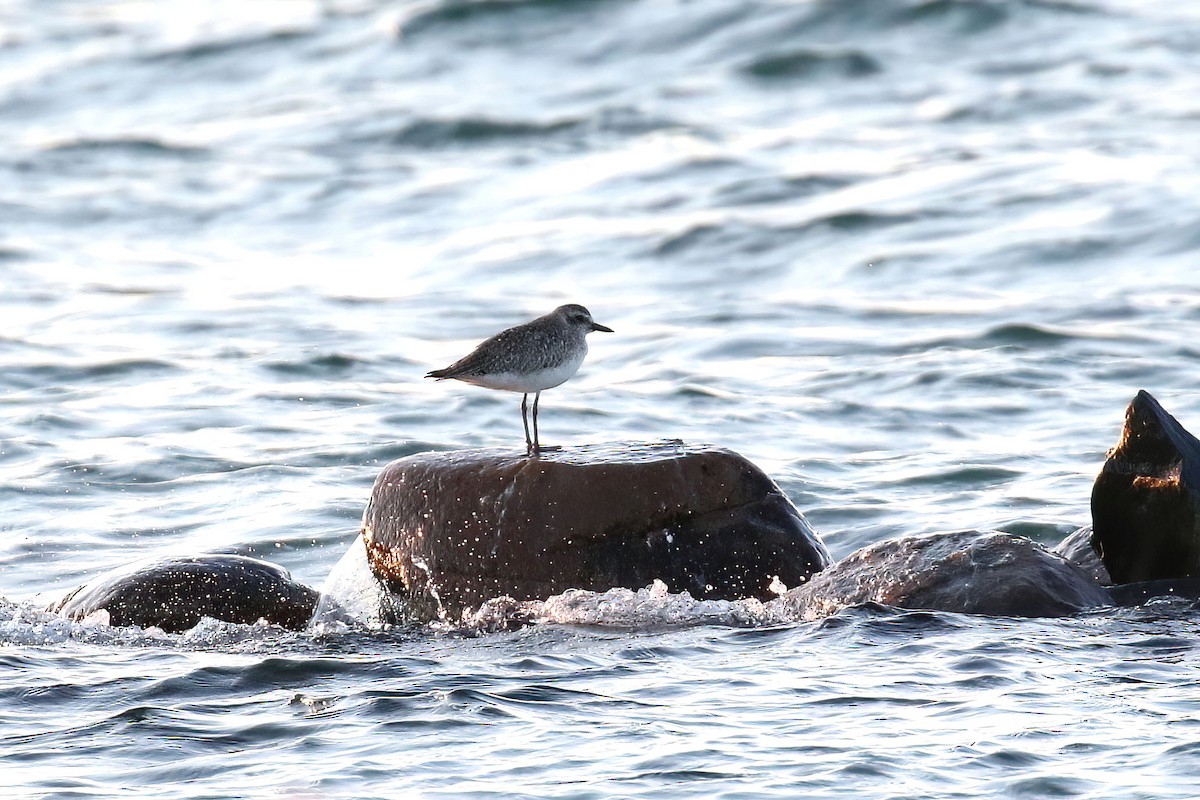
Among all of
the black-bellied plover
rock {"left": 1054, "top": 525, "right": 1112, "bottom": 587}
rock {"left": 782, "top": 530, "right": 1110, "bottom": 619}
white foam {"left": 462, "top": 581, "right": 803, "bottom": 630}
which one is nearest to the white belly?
the black-bellied plover

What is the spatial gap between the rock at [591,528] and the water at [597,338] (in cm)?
21

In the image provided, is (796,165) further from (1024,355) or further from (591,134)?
(1024,355)

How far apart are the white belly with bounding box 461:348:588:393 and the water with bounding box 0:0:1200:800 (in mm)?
1027

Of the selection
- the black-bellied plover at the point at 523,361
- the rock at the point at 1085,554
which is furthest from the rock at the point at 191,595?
the rock at the point at 1085,554

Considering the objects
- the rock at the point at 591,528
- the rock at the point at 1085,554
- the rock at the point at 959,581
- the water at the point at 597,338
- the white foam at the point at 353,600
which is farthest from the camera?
the rock at the point at 1085,554

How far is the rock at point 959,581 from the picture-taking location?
7.70 metres

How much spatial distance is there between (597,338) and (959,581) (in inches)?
303

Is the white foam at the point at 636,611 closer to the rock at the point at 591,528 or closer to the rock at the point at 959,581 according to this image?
the rock at the point at 591,528

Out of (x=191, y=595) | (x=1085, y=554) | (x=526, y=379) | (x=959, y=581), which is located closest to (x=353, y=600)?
(x=191, y=595)

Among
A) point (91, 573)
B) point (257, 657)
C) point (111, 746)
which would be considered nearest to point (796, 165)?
point (91, 573)

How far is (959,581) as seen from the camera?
25.6 feet

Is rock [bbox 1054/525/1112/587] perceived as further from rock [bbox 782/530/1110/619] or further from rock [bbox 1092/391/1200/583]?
rock [bbox 782/530/1110/619]

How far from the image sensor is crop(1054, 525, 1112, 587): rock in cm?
828

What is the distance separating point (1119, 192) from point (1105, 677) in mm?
12261
